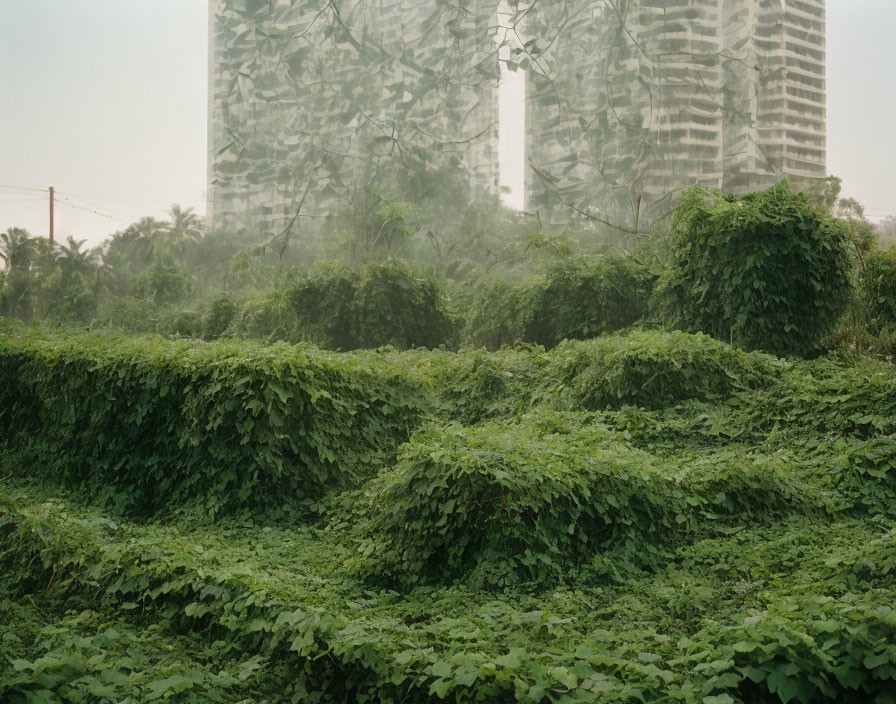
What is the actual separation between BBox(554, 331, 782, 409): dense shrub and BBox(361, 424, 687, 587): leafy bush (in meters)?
2.29

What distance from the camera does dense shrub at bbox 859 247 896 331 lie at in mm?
9664

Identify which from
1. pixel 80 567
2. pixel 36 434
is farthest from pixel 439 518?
pixel 36 434

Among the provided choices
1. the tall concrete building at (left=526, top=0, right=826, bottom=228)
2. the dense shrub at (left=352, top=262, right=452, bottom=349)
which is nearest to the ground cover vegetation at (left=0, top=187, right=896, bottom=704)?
the dense shrub at (left=352, top=262, right=452, bottom=349)

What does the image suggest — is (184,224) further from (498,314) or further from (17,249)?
(498,314)

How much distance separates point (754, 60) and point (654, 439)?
1396 centimetres

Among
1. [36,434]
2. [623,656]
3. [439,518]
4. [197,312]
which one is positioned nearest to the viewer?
[623,656]

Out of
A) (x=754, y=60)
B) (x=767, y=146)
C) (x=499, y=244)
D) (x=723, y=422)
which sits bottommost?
(x=723, y=422)

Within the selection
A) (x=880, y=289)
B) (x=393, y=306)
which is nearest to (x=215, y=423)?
(x=393, y=306)

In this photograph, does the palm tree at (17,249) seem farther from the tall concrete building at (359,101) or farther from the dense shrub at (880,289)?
the dense shrub at (880,289)

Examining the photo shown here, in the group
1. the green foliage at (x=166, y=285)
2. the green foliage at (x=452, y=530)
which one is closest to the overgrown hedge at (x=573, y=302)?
the green foliage at (x=452, y=530)

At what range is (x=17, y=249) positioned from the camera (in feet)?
86.5

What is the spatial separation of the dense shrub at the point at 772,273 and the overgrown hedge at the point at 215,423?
4.16 metres

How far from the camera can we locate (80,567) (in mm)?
4641

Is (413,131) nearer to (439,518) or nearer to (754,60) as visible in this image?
(754,60)
